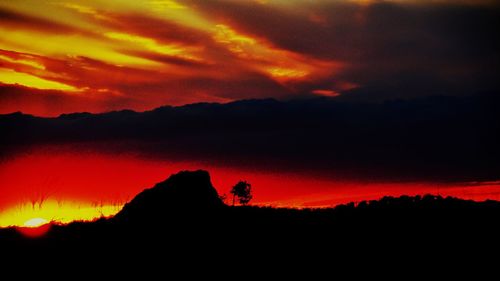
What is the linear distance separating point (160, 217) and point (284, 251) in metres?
5.84

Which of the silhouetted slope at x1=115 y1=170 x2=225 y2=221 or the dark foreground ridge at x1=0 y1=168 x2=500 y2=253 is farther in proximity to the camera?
the silhouetted slope at x1=115 y1=170 x2=225 y2=221

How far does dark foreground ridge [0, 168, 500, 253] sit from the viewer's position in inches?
730

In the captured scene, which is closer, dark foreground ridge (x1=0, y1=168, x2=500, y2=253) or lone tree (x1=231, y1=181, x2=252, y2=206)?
dark foreground ridge (x1=0, y1=168, x2=500, y2=253)

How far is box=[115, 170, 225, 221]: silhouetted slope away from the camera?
861 inches

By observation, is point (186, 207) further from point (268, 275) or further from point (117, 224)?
point (268, 275)

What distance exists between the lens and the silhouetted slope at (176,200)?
21859 millimetres

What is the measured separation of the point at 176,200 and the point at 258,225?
375 cm

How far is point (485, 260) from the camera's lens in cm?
1644

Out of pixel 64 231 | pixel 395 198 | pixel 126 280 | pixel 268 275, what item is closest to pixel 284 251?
pixel 268 275

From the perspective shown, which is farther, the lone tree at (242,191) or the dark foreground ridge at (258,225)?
the lone tree at (242,191)

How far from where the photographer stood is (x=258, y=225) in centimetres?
2094

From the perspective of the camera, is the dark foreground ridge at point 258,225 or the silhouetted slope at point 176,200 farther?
the silhouetted slope at point 176,200

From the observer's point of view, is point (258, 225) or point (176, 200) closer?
point (258, 225)

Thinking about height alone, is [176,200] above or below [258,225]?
above
